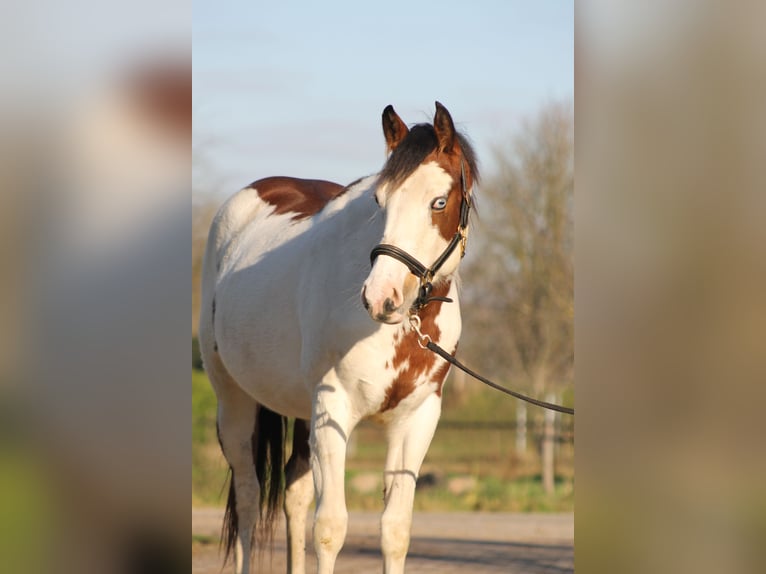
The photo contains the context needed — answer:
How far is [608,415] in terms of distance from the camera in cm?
80

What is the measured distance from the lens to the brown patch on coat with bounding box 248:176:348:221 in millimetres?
5309

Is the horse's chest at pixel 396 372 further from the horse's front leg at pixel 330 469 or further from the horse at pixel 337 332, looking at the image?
the horse's front leg at pixel 330 469

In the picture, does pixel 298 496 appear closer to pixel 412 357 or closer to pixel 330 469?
pixel 330 469

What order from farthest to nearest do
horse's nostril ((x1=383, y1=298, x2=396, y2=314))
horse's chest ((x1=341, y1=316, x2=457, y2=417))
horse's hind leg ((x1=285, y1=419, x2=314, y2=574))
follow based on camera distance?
horse's hind leg ((x1=285, y1=419, x2=314, y2=574)) < horse's chest ((x1=341, y1=316, x2=457, y2=417)) < horse's nostril ((x1=383, y1=298, x2=396, y2=314))

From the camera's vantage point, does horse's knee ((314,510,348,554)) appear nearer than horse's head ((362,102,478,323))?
No

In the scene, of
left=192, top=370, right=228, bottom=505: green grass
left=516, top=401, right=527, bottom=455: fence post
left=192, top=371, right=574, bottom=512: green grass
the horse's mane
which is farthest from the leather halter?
left=516, top=401, right=527, bottom=455: fence post

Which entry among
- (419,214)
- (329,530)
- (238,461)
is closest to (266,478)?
(238,461)

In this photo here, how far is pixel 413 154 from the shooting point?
11.0 ft

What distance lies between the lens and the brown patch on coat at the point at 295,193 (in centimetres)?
531

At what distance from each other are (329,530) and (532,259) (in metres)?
9.47

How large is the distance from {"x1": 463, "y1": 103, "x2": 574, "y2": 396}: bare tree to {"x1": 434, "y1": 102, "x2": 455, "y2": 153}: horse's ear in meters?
8.52

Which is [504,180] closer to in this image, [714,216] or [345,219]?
[345,219]

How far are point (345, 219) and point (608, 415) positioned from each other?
335 cm

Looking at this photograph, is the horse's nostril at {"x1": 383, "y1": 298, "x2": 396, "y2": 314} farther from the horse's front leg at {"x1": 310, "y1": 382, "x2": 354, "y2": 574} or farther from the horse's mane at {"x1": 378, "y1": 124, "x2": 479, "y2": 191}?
the horse's front leg at {"x1": 310, "y1": 382, "x2": 354, "y2": 574}
